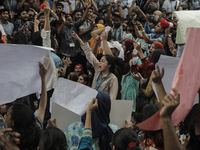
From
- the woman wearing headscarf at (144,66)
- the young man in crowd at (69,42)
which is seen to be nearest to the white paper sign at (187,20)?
the woman wearing headscarf at (144,66)

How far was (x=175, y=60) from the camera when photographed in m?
1.97

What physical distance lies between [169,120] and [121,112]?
125cm

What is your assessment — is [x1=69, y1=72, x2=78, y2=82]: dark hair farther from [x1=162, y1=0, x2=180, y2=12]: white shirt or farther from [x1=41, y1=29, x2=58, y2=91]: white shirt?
[x1=162, y1=0, x2=180, y2=12]: white shirt

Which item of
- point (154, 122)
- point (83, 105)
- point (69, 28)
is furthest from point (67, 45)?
point (154, 122)

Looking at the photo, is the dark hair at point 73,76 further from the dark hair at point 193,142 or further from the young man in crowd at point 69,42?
the dark hair at point 193,142

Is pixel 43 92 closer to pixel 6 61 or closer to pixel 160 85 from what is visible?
pixel 6 61

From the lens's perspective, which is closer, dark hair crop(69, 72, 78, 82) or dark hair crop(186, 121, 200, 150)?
dark hair crop(186, 121, 200, 150)

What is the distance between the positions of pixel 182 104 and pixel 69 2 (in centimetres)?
606

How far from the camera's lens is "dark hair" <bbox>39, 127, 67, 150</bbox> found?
1.69 meters

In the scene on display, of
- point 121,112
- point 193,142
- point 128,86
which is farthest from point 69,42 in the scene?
point 193,142

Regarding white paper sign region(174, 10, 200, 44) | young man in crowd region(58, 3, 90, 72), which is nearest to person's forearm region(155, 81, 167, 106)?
white paper sign region(174, 10, 200, 44)

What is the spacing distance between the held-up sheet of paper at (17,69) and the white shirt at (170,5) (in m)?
7.97

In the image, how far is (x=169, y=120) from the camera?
1.44 m

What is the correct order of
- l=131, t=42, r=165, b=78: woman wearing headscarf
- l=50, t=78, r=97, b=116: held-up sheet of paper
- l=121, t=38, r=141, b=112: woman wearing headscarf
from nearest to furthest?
l=50, t=78, r=97, b=116: held-up sheet of paper → l=131, t=42, r=165, b=78: woman wearing headscarf → l=121, t=38, r=141, b=112: woman wearing headscarf
